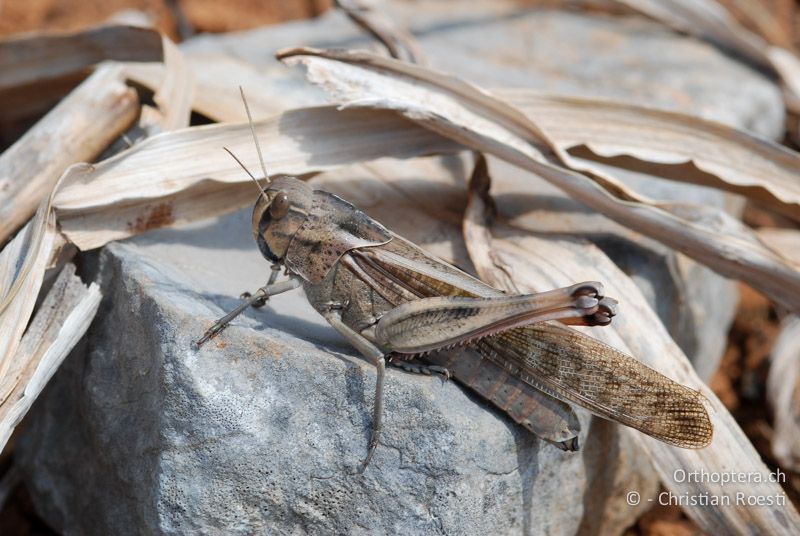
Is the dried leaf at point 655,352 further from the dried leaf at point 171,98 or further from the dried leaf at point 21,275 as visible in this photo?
the dried leaf at point 21,275

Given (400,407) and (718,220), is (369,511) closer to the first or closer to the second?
(400,407)

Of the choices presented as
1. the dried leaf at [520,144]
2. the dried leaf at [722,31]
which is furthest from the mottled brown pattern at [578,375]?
the dried leaf at [722,31]

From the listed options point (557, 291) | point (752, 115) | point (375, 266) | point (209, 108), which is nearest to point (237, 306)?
point (375, 266)

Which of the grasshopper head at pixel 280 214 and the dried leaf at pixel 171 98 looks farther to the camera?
the dried leaf at pixel 171 98

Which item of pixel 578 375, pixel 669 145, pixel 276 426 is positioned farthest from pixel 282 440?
pixel 669 145

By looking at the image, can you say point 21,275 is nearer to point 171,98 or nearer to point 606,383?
point 171,98

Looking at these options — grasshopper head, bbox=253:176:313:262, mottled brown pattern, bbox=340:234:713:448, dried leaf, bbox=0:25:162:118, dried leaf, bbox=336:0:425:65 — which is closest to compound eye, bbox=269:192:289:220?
grasshopper head, bbox=253:176:313:262

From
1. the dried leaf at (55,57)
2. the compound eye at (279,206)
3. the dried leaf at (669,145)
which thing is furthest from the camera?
the dried leaf at (55,57)
